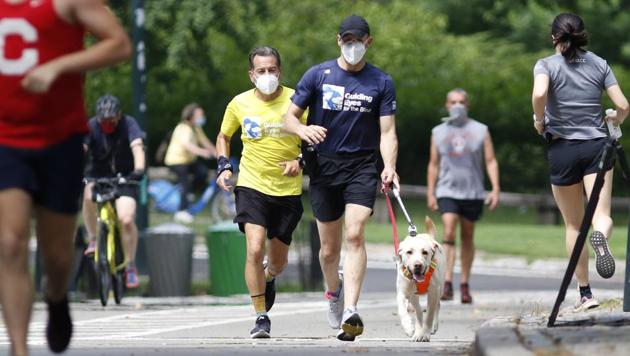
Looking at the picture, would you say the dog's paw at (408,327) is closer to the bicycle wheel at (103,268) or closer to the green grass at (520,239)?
the bicycle wheel at (103,268)

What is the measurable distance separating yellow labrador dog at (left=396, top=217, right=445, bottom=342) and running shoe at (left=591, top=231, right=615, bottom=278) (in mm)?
1030

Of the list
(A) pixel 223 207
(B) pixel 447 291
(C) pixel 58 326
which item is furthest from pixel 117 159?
(A) pixel 223 207

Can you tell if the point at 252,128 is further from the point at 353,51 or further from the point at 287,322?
the point at 287,322

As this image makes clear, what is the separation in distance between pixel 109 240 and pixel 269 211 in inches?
197

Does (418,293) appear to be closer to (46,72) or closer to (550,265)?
(46,72)

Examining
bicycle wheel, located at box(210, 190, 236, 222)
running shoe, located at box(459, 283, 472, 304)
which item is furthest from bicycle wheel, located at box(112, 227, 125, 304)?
bicycle wheel, located at box(210, 190, 236, 222)

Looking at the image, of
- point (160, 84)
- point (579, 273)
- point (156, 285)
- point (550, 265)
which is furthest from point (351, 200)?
point (160, 84)

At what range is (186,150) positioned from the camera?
27953mm

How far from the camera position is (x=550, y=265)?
69.6 ft

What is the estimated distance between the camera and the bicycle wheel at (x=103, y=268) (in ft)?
51.7

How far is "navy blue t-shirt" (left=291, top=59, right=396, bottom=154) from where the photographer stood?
36.1 ft

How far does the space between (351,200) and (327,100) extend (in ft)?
2.12

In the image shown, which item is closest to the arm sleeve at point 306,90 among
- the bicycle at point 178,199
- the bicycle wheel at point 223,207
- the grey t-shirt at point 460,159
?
the grey t-shirt at point 460,159

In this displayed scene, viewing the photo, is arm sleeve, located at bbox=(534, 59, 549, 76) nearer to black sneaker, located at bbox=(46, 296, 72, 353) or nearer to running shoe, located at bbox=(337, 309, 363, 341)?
running shoe, located at bbox=(337, 309, 363, 341)
